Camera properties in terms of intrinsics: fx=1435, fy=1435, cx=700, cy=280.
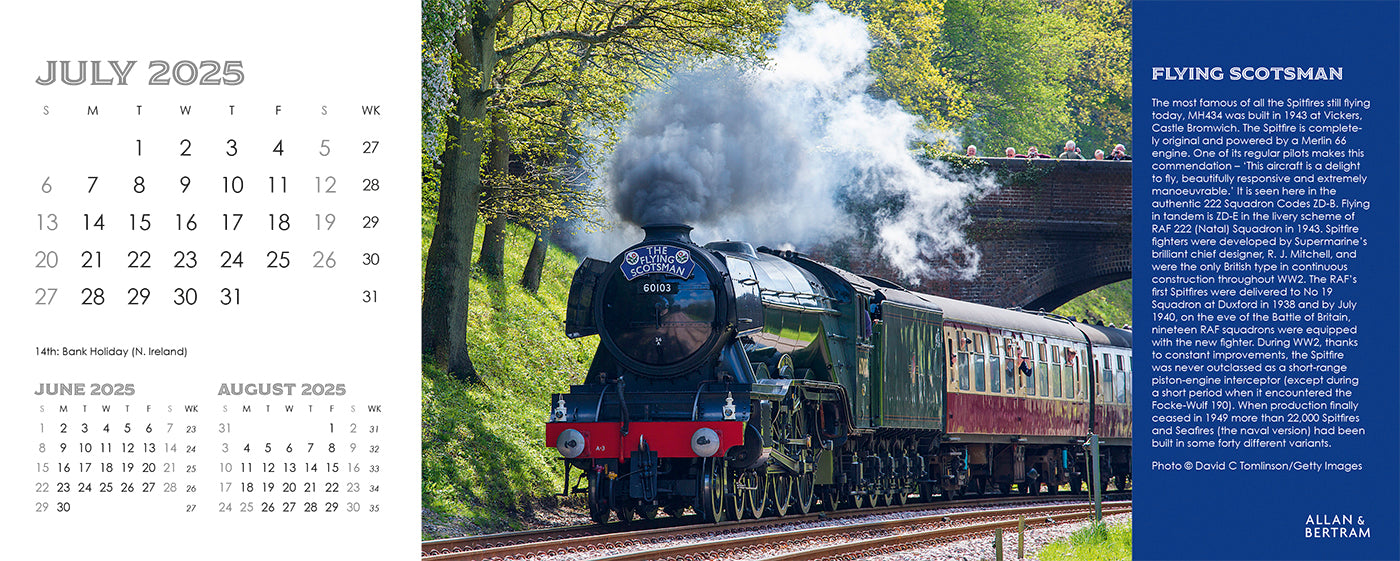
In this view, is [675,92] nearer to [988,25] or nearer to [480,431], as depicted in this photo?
[480,431]

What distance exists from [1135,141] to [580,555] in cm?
631

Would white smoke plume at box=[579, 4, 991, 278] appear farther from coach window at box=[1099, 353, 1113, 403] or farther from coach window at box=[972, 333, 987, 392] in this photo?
coach window at box=[1099, 353, 1113, 403]

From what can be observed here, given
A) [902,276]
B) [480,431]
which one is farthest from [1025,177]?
[480,431]

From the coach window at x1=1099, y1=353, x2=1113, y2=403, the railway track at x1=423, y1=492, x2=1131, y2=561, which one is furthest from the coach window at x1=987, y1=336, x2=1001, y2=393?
the coach window at x1=1099, y1=353, x2=1113, y2=403

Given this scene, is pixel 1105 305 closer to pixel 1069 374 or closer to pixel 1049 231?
pixel 1049 231

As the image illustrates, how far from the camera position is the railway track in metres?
13.1

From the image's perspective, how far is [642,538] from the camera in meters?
14.9

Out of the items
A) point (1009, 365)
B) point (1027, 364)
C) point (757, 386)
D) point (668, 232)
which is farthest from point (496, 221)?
point (757, 386)

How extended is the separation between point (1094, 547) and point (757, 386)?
12.9ft

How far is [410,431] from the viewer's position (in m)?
9.46

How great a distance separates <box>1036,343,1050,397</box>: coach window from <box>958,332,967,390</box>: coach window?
292 cm

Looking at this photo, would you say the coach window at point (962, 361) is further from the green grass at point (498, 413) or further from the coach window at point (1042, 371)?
the green grass at point (498, 413)

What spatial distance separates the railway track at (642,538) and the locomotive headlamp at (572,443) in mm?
868

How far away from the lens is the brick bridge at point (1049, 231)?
32.6 metres
